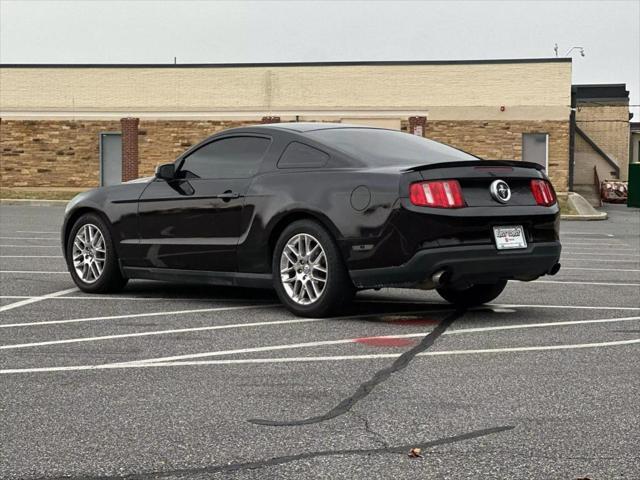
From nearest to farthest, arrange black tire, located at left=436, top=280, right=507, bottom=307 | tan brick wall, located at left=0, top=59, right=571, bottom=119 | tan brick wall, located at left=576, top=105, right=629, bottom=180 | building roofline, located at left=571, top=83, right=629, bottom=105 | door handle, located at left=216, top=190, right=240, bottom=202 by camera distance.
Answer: door handle, located at left=216, top=190, right=240, bottom=202, black tire, located at left=436, top=280, right=507, bottom=307, tan brick wall, located at left=0, top=59, right=571, bottom=119, tan brick wall, located at left=576, top=105, right=629, bottom=180, building roofline, located at left=571, top=83, right=629, bottom=105

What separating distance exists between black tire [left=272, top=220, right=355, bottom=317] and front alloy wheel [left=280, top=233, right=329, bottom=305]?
0.03 metres

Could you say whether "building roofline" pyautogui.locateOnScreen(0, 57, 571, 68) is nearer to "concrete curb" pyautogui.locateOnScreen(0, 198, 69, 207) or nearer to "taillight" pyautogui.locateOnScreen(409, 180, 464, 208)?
"concrete curb" pyautogui.locateOnScreen(0, 198, 69, 207)

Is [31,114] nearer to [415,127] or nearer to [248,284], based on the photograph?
[415,127]

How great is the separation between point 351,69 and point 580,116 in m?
20.9

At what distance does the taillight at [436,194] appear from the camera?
8.23 metres

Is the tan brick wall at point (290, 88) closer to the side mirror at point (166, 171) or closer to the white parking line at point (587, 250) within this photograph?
the white parking line at point (587, 250)

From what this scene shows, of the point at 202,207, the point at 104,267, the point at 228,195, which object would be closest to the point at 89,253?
the point at 104,267

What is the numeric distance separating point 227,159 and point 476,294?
246 cm

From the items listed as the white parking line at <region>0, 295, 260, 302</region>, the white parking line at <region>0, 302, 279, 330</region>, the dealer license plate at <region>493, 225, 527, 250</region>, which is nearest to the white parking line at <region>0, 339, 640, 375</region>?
the dealer license plate at <region>493, 225, 527, 250</region>

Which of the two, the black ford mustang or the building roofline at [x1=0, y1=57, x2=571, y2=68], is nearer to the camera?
the black ford mustang

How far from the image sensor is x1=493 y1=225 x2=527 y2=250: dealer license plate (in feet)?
27.8

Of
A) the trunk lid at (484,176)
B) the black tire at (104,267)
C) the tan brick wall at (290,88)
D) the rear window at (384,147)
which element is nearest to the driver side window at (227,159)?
the rear window at (384,147)

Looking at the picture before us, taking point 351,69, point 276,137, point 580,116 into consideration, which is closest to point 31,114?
point 351,69

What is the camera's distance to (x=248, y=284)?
9242 mm
